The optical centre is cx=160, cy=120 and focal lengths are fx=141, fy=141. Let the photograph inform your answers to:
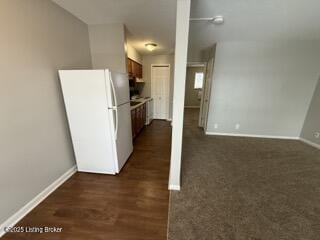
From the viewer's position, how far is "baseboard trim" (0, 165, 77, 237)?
1.49 m

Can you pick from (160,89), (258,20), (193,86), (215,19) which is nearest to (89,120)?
(215,19)

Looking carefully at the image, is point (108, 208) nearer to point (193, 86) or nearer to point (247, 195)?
point (247, 195)

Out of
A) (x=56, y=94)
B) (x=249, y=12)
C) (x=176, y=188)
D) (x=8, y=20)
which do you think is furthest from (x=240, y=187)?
(x=8, y=20)

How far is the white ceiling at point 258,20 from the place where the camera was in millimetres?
2109

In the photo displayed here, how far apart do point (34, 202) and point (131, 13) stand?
3.01 metres

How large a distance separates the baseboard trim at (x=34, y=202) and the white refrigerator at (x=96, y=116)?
0.27 metres

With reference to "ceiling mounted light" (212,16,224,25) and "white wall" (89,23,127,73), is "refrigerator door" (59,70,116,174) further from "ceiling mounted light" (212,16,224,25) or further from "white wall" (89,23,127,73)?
"ceiling mounted light" (212,16,224,25)

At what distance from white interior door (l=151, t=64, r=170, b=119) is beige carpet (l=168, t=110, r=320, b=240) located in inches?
112

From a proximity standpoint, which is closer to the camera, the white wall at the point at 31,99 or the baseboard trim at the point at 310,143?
the white wall at the point at 31,99

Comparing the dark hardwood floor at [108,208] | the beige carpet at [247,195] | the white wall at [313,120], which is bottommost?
the dark hardwood floor at [108,208]

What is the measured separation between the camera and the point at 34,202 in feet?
Result: 5.73

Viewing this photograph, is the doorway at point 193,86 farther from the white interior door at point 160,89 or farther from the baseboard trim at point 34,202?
the baseboard trim at point 34,202

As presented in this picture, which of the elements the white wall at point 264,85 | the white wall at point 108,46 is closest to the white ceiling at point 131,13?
the white wall at point 108,46

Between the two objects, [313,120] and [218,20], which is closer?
[218,20]
